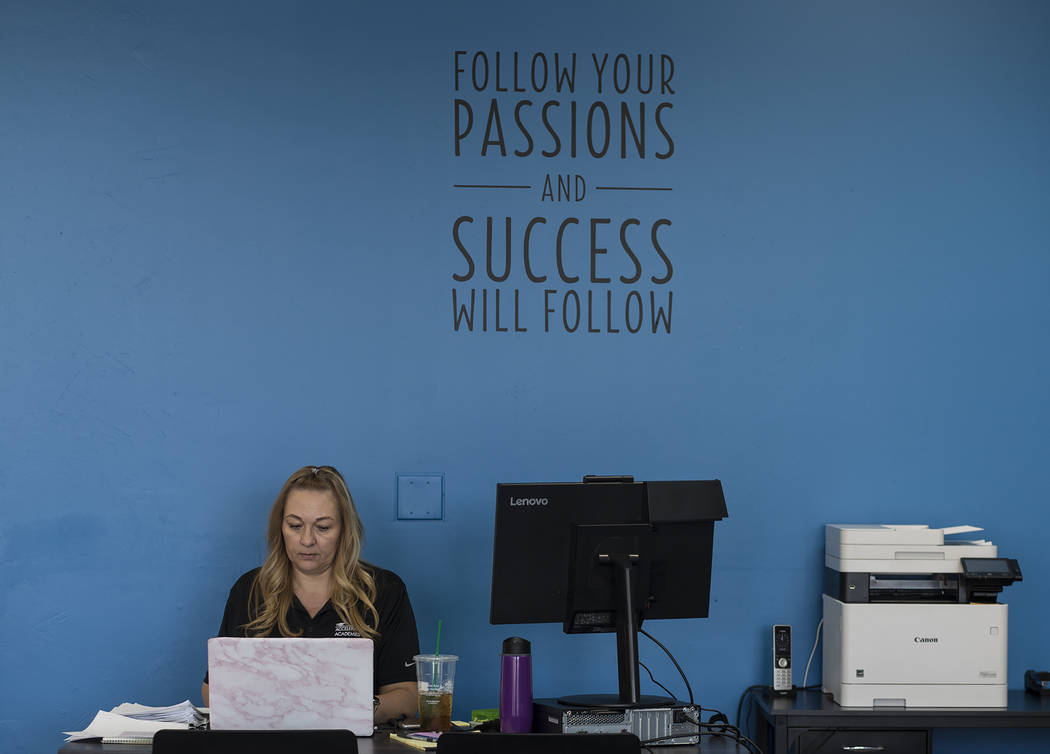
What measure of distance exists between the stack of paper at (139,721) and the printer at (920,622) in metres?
1.76

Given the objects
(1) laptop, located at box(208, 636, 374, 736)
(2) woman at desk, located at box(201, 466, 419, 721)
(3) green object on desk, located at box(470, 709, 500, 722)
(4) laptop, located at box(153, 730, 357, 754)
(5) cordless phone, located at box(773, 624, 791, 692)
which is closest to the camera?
(4) laptop, located at box(153, 730, 357, 754)

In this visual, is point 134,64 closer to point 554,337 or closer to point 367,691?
point 554,337

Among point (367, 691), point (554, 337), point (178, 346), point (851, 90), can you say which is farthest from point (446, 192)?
point (367, 691)

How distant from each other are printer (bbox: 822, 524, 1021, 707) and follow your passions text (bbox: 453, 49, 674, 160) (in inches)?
54.3

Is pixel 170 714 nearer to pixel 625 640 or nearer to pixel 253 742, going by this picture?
pixel 253 742

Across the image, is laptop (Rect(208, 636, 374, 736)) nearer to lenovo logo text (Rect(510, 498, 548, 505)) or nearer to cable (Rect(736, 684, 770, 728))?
lenovo logo text (Rect(510, 498, 548, 505))

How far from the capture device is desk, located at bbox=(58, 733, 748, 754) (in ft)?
7.16

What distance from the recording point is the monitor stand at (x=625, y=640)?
92.7 inches

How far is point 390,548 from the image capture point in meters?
3.27

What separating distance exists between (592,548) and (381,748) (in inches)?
24.7

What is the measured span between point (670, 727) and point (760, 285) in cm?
154

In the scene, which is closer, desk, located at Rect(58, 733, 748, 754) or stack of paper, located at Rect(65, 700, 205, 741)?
desk, located at Rect(58, 733, 748, 754)

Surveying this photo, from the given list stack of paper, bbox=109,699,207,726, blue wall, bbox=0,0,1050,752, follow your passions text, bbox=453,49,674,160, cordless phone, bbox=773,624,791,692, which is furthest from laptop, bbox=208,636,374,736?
follow your passions text, bbox=453,49,674,160

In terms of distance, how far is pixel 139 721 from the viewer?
7.72ft
